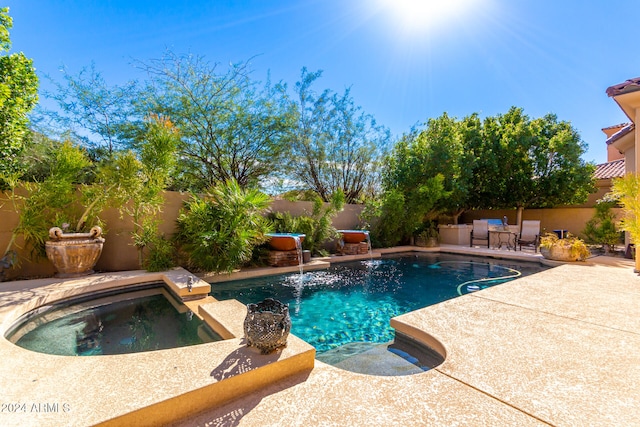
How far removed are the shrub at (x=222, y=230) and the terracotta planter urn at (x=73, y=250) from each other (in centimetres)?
161

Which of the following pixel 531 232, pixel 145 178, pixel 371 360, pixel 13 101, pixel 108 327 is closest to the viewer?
pixel 371 360

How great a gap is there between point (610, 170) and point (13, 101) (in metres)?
24.9

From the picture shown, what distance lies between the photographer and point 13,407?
5.46 ft

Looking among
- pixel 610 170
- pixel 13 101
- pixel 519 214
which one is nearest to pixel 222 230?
pixel 13 101

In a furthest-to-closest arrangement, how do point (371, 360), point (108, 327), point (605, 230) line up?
point (605, 230) → point (108, 327) → point (371, 360)

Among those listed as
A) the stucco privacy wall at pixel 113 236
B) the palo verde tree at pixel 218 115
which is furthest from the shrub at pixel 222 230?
the palo verde tree at pixel 218 115

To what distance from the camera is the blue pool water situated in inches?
157

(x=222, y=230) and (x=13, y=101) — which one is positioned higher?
(x=13, y=101)

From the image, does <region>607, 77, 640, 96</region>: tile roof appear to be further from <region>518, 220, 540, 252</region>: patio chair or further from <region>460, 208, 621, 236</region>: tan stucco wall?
<region>460, 208, 621, 236</region>: tan stucco wall

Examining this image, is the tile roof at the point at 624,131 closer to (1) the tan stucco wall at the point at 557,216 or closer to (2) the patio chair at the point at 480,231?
(2) the patio chair at the point at 480,231

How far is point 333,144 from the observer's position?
43.2ft

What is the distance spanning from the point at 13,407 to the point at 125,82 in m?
10.2

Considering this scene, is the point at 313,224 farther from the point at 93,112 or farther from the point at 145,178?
the point at 93,112

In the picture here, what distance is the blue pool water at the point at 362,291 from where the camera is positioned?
399 cm
